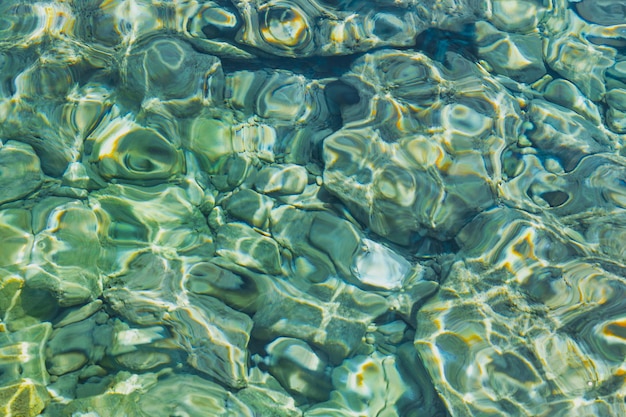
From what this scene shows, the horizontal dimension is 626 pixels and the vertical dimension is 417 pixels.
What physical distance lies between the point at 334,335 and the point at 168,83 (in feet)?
7.23

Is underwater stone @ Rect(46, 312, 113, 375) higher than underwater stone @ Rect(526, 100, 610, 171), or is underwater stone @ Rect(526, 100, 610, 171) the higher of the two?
underwater stone @ Rect(526, 100, 610, 171)

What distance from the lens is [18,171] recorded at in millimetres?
3686

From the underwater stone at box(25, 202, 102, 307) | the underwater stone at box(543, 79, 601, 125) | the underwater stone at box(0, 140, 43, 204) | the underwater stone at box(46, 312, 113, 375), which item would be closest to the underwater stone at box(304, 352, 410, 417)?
the underwater stone at box(46, 312, 113, 375)

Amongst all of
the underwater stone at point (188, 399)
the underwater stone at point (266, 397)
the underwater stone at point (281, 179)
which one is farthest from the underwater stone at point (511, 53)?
the underwater stone at point (188, 399)

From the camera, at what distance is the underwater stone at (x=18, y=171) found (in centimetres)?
359

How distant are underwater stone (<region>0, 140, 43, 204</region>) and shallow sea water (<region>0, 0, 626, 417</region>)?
15 millimetres

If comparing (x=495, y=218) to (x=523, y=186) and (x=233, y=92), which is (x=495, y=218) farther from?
(x=233, y=92)

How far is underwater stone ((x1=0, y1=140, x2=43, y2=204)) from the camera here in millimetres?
3592

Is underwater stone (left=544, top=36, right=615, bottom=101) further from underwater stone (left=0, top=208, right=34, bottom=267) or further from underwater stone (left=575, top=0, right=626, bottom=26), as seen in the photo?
underwater stone (left=0, top=208, right=34, bottom=267)

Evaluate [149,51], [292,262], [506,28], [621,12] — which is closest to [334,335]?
[292,262]

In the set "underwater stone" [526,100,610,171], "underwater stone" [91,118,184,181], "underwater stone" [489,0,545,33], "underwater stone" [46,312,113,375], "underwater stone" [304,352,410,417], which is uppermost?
"underwater stone" [489,0,545,33]

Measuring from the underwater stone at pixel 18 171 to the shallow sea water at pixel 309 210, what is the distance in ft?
0.05

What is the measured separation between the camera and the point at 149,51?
4.12 metres

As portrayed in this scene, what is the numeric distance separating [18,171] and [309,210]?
1974 mm
